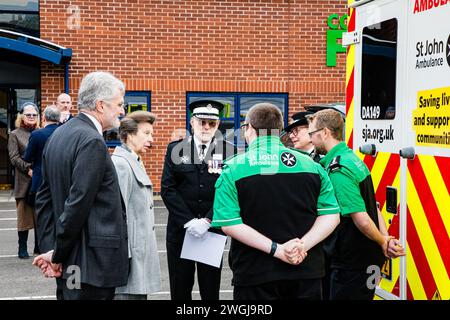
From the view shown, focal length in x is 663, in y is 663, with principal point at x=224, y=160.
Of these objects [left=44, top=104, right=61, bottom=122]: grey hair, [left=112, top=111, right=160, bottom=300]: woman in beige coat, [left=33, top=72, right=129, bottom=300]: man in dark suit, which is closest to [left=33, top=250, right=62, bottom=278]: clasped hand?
[left=33, top=72, right=129, bottom=300]: man in dark suit

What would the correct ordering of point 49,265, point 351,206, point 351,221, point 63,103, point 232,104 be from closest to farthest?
point 49,265 < point 351,206 < point 351,221 < point 63,103 < point 232,104

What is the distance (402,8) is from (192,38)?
1137cm

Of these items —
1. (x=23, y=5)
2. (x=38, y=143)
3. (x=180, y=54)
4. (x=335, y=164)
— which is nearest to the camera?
(x=335, y=164)

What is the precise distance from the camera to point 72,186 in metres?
3.64

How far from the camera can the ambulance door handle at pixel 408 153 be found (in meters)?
3.86

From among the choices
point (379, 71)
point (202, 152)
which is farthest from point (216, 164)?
point (379, 71)

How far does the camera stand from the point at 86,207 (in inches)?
142

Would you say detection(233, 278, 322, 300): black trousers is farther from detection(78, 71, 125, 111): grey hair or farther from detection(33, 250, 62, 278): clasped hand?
detection(78, 71, 125, 111): grey hair

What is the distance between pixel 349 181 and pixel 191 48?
11.4 m

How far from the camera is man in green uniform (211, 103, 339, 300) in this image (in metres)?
3.75

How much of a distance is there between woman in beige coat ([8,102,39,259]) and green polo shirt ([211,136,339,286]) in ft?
18.3

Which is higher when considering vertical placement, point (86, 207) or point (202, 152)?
point (202, 152)

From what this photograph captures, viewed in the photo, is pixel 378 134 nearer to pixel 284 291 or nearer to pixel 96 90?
pixel 284 291
